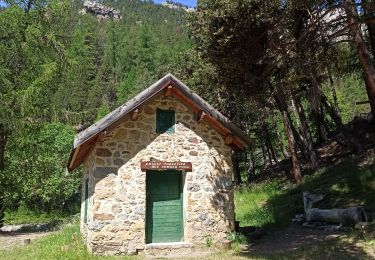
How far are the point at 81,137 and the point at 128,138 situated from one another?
4.70 feet

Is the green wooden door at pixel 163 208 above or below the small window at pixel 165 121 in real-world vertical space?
below

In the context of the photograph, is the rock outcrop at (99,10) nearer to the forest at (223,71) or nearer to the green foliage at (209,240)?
the forest at (223,71)

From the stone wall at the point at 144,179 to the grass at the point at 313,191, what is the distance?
383 cm

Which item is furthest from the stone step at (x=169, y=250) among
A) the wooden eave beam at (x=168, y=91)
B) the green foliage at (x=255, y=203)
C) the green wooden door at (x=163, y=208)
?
the green foliage at (x=255, y=203)

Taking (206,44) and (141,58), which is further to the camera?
(141,58)

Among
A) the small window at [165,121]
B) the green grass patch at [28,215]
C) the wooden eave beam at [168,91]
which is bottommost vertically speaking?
the green grass patch at [28,215]

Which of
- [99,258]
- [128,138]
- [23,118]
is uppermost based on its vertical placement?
[23,118]

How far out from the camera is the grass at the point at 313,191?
15.1 m

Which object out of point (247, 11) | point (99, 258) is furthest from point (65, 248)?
point (247, 11)

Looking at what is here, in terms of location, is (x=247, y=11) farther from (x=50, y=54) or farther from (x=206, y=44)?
(x=50, y=54)

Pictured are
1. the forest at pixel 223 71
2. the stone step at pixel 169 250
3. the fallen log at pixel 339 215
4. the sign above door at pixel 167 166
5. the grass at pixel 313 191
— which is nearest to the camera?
the stone step at pixel 169 250

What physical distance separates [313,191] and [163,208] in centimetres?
794

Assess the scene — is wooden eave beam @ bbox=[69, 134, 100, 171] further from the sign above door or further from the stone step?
the stone step

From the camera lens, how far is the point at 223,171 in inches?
496
